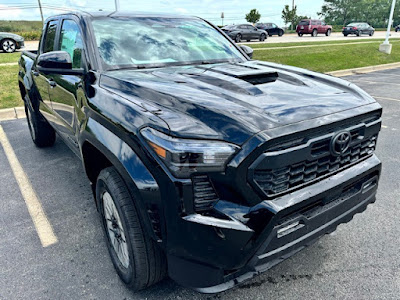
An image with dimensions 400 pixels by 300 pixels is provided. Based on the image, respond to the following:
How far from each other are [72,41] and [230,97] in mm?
1924

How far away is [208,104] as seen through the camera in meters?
1.94

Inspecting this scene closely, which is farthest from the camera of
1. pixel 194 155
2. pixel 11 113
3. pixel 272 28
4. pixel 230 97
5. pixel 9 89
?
pixel 272 28

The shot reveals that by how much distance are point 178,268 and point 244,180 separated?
61 centimetres

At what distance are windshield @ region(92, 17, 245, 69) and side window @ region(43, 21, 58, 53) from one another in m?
1.11

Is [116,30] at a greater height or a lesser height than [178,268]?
greater

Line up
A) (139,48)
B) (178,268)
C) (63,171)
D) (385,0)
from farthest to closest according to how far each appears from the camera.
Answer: (385,0) → (63,171) → (139,48) → (178,268)

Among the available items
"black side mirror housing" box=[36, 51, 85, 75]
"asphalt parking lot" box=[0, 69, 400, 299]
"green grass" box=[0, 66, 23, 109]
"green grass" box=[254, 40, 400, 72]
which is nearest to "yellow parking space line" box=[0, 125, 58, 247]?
"asphalt parking lot" box=[0, 69, 400, 299]

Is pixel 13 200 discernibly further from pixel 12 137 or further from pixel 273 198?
pixel 273 198

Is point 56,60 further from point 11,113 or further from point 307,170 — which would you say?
point 11,113

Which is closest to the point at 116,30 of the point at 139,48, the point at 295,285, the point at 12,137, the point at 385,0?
the point at 139,48

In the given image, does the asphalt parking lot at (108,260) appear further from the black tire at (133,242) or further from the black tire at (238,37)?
the black tire at (238,37)

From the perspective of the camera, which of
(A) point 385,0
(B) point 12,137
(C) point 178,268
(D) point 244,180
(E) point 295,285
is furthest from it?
(A) point 385,0

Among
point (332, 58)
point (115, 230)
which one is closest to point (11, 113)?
point (115, 230)

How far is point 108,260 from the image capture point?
105 inches
